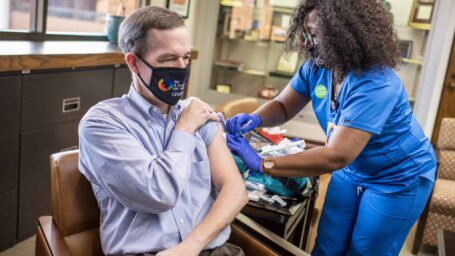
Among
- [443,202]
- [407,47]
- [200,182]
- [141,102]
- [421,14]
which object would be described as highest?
[421,14]

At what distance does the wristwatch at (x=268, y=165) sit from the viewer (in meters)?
1.54

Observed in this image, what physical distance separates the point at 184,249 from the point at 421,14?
339cm

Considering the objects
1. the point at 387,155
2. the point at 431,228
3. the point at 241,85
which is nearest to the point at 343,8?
the point at 387,155

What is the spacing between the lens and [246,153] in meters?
1.60

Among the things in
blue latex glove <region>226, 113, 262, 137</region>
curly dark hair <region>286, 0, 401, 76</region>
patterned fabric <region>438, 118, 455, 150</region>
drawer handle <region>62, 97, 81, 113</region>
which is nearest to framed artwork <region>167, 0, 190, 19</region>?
drawer handle <region>62, 97, 81, 113</region>

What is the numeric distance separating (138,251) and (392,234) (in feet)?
3.13

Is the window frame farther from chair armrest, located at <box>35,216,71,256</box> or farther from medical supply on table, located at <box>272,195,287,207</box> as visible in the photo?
medical supply on table, located at <box>272,195,287,207</box>

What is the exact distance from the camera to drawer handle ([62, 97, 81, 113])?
2285 millimetres

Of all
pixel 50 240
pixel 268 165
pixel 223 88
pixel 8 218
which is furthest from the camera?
pixel 223 88

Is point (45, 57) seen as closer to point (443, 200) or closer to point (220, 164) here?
point (220, 164)

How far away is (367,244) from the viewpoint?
1.63 metres

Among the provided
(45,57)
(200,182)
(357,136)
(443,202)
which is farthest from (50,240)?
(443,202)

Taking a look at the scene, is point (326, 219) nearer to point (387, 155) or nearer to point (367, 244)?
point (367, 244)

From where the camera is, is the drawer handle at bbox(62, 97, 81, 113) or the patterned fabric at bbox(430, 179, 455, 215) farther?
the patterned fabric at bbox(430, 179, 455, 215)
